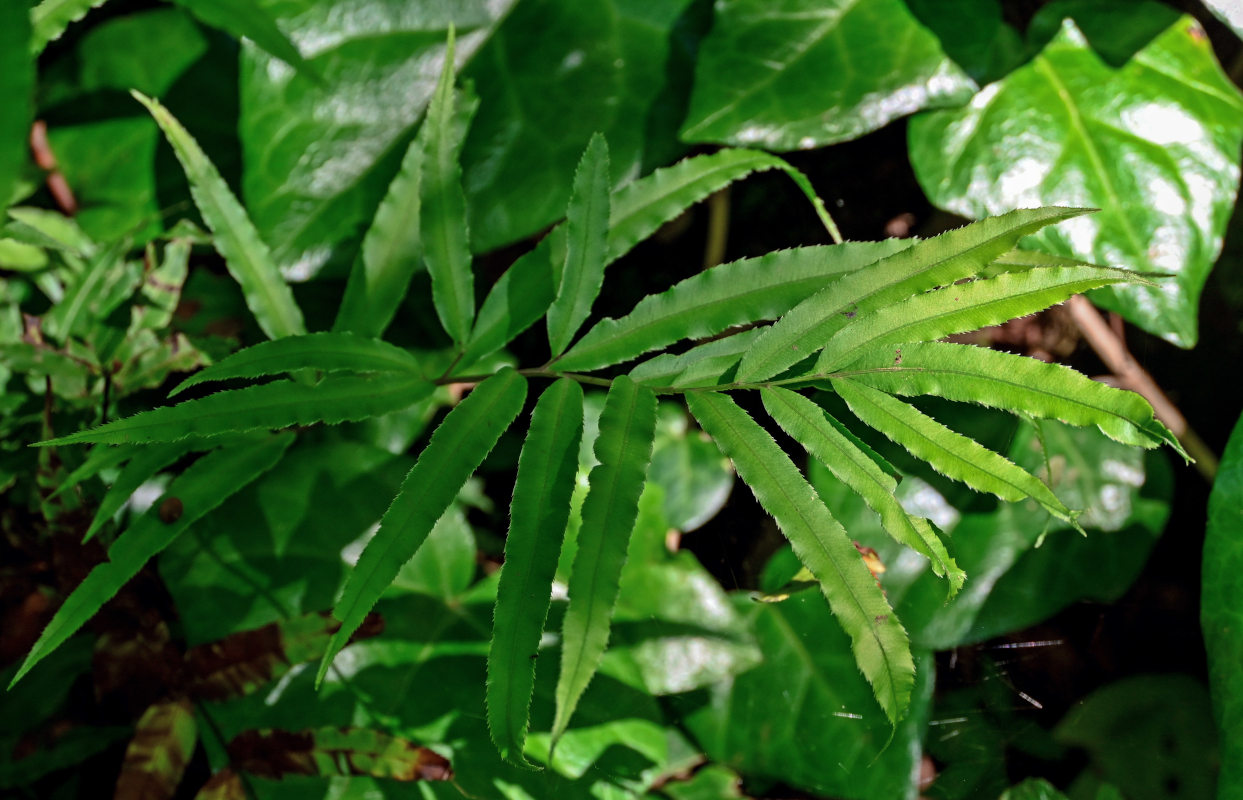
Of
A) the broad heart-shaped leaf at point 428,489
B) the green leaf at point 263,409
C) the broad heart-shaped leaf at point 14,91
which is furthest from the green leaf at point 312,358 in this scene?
the broad heart-shaped leaf at point 14,91

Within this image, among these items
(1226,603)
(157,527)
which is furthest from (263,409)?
(1226,603)

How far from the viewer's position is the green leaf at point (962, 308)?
59 centimetres

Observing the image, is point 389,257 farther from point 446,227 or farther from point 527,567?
point 527,567

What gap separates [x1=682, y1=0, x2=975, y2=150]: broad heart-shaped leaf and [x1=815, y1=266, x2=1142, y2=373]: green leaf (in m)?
0.42

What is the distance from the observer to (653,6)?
3.65ft

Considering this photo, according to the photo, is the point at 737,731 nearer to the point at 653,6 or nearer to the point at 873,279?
the point at 873,279

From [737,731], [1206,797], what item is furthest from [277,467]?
[1206,797]

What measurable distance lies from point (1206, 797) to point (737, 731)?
1.53 feet

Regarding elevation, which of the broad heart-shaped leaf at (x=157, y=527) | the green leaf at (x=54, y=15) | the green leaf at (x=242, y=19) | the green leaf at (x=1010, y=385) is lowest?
the broad heart-shaped leaf at (x=157, y=527)

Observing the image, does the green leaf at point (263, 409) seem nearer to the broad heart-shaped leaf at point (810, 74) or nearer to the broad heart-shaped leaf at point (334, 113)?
the broad heart-shaped leaf at point (334, 113)

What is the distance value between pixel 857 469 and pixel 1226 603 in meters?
0.45

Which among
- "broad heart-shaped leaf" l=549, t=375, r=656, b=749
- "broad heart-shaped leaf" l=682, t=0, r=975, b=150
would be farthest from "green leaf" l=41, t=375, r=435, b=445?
"broad heart-shaped leaf" l=682, t=0, r=975, b=150

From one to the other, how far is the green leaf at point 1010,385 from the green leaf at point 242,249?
60cm

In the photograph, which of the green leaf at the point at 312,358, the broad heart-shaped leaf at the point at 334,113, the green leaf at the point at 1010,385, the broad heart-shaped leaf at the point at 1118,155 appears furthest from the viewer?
the broad heart-shaped leaf at the point at 334,113
